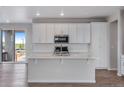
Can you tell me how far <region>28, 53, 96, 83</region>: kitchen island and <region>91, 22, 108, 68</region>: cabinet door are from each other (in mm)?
3124

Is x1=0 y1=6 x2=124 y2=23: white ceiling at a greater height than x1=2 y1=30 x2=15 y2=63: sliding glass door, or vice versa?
x1=0 y1=6 x2=124 y2=23: white ceiling

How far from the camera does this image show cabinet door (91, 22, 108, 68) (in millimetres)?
8961

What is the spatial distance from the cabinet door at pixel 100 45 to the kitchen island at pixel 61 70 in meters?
3.12

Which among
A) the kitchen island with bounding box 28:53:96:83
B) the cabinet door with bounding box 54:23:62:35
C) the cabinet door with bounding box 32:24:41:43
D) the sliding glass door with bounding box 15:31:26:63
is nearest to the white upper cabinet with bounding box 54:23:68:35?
the cabinet door with bounding box 54:23:62:35

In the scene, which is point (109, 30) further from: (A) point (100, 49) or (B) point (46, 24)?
(B) point (46, 24)

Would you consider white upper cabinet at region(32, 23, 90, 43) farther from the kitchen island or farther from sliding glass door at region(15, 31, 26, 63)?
the kitchen island

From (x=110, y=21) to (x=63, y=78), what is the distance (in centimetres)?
393

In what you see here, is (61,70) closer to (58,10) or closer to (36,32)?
(58,10)

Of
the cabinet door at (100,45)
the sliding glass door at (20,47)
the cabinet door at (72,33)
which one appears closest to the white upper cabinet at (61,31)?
the cabinet door at (72,33)

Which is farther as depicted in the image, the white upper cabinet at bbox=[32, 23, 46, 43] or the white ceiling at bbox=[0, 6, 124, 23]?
the white upper cabinet at bbox=[32, 23, 46, 43]

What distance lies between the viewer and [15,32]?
11.7 meters

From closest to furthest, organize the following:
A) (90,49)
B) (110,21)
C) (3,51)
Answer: (110,21) < (90,49) < (3,51)

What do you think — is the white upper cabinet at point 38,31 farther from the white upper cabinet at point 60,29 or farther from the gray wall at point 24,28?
the gray wall at point 24,28
